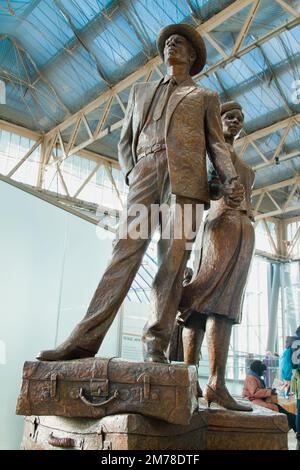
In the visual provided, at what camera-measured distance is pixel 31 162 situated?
1185 cm

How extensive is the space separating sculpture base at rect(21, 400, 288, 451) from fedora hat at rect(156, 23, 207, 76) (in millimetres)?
1794

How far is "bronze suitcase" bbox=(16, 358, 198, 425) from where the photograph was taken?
6.13 feet

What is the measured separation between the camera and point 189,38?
262 centimetres

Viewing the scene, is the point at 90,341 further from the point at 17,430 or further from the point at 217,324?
the point at 17,430

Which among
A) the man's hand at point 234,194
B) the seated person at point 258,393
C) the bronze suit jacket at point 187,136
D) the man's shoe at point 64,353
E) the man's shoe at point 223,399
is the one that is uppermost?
the bronze suit jacket at point 187,136

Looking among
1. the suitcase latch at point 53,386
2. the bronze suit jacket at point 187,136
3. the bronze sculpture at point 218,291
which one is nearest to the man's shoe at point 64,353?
the suitcase latch at point 53,386

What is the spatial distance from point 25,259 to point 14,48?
22.1 feet

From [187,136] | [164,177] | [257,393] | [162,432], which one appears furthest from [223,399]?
[257,393]

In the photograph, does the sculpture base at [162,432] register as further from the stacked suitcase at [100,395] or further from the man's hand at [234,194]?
the man's hand at [234,194]

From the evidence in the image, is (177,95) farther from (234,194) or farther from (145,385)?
(145,385)

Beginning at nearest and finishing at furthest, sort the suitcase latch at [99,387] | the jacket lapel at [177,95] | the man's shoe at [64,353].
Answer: the suitcase latch at [99,387], the man's shoe at [64,353], the jacket lapel at [177,95]

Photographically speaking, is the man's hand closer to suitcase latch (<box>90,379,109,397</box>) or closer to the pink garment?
suitcase latch (<box>90,379,109,397</box>)

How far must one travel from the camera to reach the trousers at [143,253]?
7.09 ft

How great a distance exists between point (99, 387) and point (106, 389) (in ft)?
0.09
